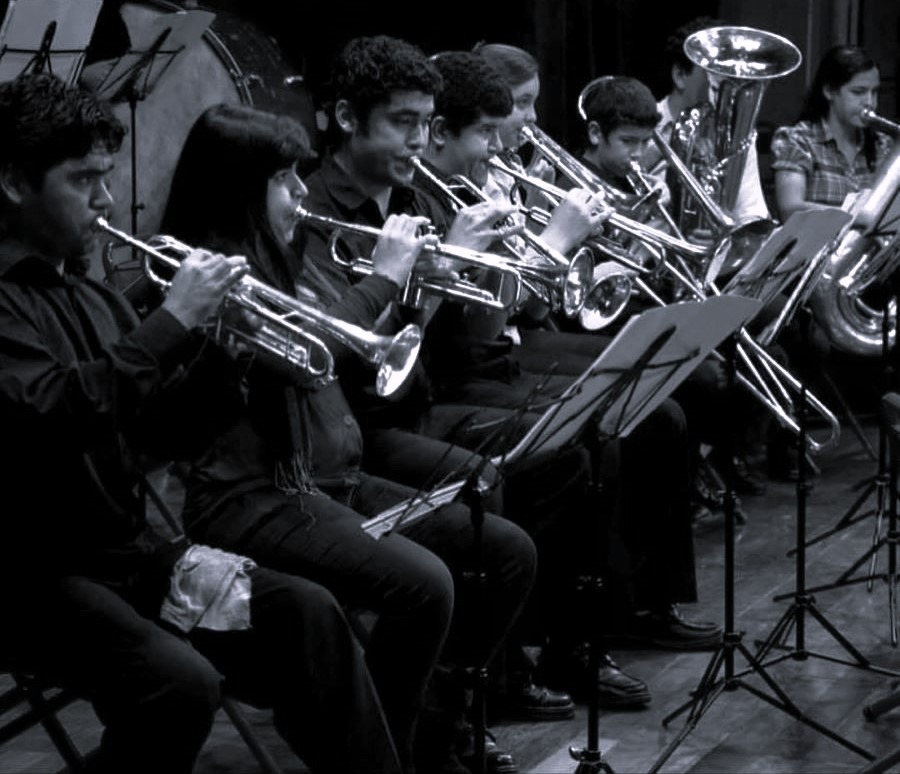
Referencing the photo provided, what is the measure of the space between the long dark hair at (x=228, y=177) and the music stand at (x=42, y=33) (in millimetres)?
1216

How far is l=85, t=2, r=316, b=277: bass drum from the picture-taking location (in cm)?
518

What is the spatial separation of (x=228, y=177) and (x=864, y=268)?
2926mm

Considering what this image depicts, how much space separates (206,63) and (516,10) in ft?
5.03

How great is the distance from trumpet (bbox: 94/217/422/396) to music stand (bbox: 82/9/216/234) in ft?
6.07

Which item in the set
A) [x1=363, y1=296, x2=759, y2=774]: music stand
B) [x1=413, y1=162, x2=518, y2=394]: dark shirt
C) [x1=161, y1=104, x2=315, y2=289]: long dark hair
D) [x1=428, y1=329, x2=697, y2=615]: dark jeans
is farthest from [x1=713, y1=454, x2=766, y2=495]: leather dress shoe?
[x1=161, y1=104, x2=315, y2=289]: long dark hair

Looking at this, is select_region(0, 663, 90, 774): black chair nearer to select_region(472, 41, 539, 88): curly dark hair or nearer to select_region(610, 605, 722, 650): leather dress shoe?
select_region(610, 605, 722, 650): leather dress shoe

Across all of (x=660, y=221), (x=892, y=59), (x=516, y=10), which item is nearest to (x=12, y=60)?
(x=660, y=221)

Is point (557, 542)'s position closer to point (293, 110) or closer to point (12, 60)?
point (12, 60)

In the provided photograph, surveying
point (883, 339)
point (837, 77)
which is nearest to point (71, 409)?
point (883, 339)

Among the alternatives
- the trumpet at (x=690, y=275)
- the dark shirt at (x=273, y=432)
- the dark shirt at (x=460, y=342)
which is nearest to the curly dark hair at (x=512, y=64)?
the trumpet at (x=690, y=275)

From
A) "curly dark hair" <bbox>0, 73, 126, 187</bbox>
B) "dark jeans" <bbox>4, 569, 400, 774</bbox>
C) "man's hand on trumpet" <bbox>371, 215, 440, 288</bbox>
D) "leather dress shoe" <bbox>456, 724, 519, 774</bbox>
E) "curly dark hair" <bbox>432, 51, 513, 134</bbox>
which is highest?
"curly dark hair" <bbox>0, 73, 126, 187</bbox>

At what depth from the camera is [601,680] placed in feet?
12.5

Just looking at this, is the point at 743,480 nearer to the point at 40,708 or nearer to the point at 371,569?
the point at 371,569

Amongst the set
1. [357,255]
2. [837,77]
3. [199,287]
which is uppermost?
[199,287]
